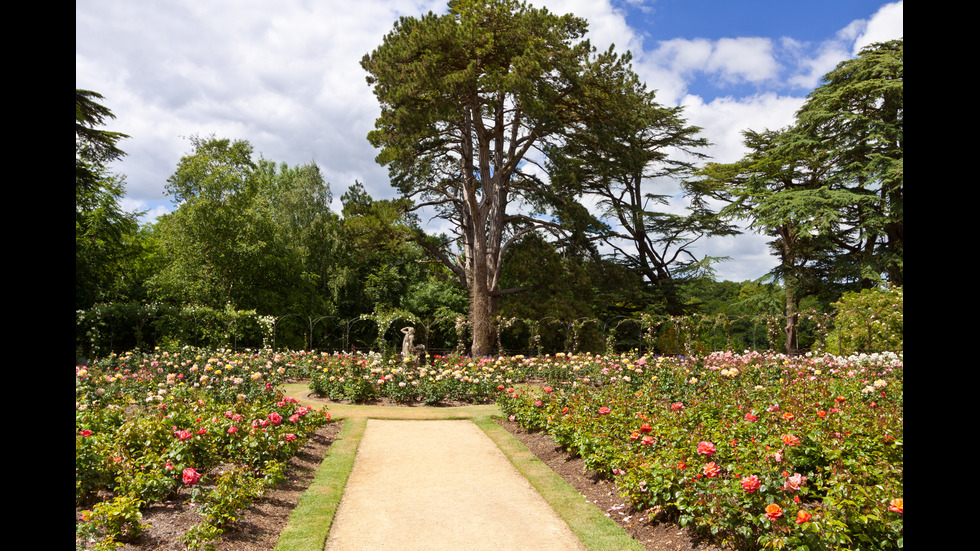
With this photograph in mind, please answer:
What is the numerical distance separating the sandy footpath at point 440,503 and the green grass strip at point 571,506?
3.0 inches

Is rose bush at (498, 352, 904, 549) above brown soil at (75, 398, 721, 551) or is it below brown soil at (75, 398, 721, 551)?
above

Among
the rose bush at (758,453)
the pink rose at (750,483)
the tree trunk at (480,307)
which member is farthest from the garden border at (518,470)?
the tree trunk at (480,307)

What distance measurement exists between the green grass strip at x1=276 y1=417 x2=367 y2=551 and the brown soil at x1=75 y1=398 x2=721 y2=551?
0.24ft

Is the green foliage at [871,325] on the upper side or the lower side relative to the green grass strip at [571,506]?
upper

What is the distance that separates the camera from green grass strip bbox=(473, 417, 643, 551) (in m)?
3.78

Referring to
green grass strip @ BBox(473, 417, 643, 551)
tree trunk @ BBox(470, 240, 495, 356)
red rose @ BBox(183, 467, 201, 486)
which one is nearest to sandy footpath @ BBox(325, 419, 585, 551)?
green grass strip @ BBox(473, 417, 643, 551)

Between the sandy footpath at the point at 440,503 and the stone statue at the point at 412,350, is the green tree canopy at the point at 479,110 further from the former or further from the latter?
the sandy footpath at the point at 440,503

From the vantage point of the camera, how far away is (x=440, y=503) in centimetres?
473

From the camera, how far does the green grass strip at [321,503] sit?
3.74 meters

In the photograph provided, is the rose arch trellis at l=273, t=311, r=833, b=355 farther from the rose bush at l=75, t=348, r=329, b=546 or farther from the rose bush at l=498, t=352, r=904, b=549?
the rose bush at l=75, t=348, r=329, b=546

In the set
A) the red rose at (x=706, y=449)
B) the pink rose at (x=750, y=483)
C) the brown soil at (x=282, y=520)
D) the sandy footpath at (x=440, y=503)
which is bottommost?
the sandy footpath at (x=440, y=503)

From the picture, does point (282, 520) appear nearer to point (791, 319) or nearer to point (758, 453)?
point (758, 453)

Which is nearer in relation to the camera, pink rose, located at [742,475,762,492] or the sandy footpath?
pink rose, located at [742,475,762,492]
